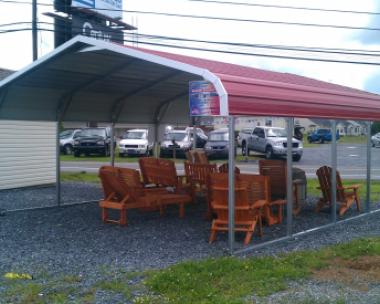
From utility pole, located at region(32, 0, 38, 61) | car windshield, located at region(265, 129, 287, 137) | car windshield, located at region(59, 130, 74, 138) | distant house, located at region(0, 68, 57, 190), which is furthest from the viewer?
car windshield, located at region(59, 130, 74, 138)

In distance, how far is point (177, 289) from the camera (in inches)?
222

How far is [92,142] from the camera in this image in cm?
2984

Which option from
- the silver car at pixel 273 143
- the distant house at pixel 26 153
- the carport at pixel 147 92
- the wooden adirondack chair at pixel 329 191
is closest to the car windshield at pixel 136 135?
the silver car at pixel 273 143

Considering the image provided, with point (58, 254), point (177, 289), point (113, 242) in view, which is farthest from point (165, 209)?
point (177, 289)

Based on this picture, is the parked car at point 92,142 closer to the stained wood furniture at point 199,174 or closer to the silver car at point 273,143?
the silver car at point 273,143

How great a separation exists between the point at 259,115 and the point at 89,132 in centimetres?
2355

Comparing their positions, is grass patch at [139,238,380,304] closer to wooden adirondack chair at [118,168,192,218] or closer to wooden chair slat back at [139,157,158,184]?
wooden adirondack chair at [118,168,192,218]

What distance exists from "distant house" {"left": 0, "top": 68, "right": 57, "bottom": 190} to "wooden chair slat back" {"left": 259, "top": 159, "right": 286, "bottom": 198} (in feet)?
23.9

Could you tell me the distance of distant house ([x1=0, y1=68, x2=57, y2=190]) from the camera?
1491 centimetres

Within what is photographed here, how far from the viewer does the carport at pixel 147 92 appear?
7305 millimetres

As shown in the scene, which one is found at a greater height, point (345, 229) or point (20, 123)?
point (20, 123)

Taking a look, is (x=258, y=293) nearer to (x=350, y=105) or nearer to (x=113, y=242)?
(x=113, y=242)

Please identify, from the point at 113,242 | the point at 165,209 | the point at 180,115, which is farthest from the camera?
the point at 180,115

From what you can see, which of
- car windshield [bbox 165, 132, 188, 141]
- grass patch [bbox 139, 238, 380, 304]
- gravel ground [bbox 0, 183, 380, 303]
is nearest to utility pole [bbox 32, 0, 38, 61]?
car windshield [bbox 165, 132, 188, 141]
